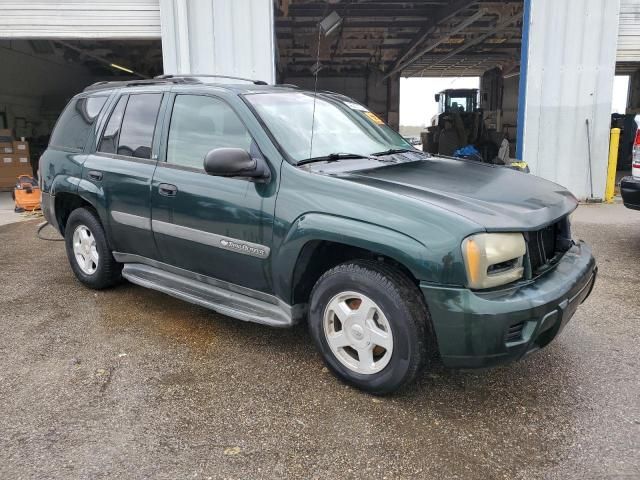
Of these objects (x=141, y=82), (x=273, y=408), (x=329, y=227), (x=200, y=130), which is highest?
(x=141, y=82)

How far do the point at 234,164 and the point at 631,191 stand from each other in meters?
4.43

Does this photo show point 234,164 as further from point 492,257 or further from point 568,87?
point 568,87

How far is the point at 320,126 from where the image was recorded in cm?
366

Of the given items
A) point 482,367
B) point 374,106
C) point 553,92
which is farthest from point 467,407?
point 374,106

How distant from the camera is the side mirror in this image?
10.0 ft

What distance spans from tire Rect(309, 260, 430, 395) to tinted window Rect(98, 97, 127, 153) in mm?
2307

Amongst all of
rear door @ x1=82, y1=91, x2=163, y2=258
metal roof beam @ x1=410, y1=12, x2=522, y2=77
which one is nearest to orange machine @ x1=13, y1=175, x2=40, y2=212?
rear door @ x1=82, y1=91, x2=163, y2=258

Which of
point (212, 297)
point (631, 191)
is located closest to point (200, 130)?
point (212, 297)

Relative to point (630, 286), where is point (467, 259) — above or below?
above

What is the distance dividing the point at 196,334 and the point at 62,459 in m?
1.46

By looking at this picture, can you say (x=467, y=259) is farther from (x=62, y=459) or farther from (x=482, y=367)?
(x=62, y=459)

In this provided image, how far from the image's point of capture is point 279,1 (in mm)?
11266

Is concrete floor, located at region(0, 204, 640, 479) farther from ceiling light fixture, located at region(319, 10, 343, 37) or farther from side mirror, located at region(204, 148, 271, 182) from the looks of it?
ceiling light fixture, located at region(319, 10, 343, 37)

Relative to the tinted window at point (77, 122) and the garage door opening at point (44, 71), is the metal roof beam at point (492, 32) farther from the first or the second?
the tinted window at point (77, 122)
